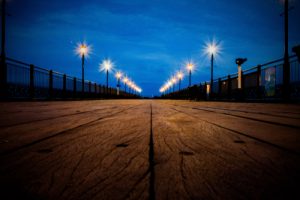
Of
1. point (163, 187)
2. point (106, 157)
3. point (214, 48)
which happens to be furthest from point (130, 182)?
point (214, 48)

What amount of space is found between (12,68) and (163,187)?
13008 mm

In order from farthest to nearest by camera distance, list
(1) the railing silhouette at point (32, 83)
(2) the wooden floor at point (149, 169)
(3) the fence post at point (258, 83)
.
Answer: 1. (3) the fence post at point (258, 83)
2. (1) the railing silhouette at point (32, 83)
3. (2) the wooden floor at point (149, 169)

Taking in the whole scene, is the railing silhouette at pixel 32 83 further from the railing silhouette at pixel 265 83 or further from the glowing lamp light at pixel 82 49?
the railing silhouette at pixel 265 83

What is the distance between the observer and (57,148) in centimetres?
145

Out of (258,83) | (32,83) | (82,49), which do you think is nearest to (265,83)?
(258,83)

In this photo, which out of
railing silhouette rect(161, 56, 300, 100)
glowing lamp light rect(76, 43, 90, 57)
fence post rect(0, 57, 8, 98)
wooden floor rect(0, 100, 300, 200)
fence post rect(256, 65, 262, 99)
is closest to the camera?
wooden floor rect(0, 100, 300, 200)

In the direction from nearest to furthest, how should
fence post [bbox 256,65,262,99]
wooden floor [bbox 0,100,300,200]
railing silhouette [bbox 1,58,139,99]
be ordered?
wooden floor [bbox 0,100,300,200] → railing silhouette [bbox 1,58,139,99] → fence post [bbox 256,65,262,99]

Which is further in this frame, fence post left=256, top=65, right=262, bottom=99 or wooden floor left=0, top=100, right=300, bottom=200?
fence post left=256, top=65, right=262, bottom=99

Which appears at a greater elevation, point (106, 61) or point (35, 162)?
point (106, 61)

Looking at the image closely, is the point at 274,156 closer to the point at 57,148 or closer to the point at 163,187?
the point at 163,187

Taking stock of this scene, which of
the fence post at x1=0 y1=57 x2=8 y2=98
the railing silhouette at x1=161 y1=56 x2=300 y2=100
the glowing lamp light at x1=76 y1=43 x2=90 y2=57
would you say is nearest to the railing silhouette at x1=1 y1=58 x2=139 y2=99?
the fence post at x1=0 y1=57 x2=8 y2=98

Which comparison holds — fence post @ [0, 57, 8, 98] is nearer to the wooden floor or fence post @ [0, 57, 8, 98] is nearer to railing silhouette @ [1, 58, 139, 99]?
railing silhouette @ [1, 58, 139, 99]

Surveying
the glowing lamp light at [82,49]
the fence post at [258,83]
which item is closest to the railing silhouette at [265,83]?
the fence post at [258,83]

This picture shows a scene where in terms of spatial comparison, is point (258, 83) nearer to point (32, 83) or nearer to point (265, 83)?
point (265, 83)
